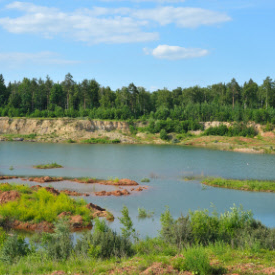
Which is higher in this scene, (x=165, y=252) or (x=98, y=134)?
(x=98, y=134)

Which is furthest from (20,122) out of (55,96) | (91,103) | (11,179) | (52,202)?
(52,202)

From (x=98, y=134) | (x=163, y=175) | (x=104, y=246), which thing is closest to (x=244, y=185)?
(x=163, y=175)

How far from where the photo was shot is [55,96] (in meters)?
110

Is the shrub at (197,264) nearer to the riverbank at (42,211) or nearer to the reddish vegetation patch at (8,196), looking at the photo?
the riverbank at (42,211)

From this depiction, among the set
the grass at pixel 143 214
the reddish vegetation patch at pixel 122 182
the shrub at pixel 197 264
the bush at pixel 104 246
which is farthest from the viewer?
the reddish vegetation patch at pixel 122 182

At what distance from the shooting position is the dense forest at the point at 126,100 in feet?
327

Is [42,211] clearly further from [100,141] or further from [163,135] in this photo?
[163,135]

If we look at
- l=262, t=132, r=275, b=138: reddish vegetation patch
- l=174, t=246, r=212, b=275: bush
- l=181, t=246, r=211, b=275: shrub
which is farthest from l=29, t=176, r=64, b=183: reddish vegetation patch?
l=262, t=132, r=275, b=138: reddish vegetation patch

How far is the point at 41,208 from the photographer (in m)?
20.8

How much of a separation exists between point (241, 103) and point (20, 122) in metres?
68.7

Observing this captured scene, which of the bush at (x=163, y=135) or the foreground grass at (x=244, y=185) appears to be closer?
the foreground grass at (x=244, y=185)

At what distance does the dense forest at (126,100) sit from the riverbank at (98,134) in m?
5.93

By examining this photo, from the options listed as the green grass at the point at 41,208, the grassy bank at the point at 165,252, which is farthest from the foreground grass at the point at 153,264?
the green grass at the point at 41,208

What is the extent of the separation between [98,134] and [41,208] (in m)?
71.3
